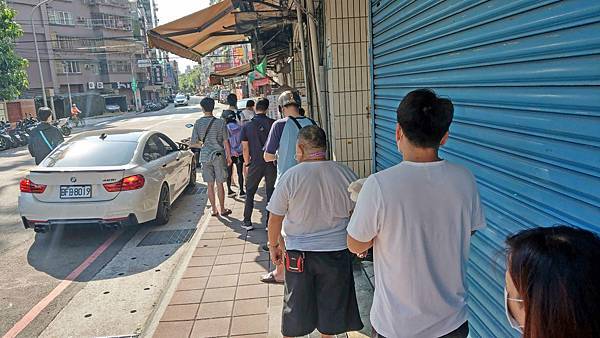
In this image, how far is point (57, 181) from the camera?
5445 millimetres

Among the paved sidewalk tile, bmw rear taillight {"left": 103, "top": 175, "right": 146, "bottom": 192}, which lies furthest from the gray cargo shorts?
the paved sidewalk tile

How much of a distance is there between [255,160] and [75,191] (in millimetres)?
2348

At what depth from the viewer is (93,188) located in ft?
17.9

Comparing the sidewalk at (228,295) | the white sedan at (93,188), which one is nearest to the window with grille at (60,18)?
the white sedan at (93,188)

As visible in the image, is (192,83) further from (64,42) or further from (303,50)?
(303,50)

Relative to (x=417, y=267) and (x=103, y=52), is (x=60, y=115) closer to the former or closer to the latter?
(x=103, y=52)

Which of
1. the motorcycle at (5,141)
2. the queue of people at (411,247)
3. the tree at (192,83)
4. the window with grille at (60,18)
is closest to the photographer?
the queue of people at (411,247)

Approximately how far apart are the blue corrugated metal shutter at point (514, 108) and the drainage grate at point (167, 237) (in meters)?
4.22

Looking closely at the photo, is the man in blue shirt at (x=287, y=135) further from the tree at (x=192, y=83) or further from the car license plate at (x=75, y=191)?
the tree at (x=192, y=83)

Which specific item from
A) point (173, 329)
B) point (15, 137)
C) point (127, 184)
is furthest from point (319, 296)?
point (15, 137)

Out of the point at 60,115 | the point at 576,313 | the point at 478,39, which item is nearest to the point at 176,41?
the point at 478,39

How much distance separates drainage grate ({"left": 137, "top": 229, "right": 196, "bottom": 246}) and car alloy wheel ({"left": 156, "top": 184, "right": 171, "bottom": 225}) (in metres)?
0.25

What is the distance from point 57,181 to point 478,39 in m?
5.31

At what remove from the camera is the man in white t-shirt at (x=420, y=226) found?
5.47 ft
